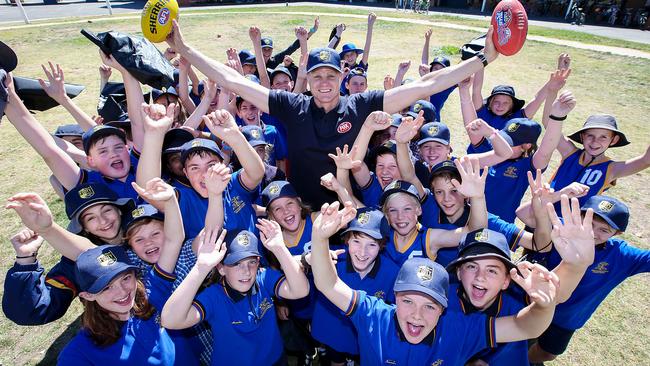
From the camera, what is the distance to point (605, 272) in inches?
127

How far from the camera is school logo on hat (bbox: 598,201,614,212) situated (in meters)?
3.08

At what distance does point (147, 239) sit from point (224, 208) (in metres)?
0.72

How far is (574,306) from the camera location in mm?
3309

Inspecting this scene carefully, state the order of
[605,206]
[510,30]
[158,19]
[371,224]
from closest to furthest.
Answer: [371,224] < [605,206] < [510,30] < [158,19]

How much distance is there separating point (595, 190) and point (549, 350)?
192 centimetres

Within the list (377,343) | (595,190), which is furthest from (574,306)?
(377,343)

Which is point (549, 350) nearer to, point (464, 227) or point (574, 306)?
point (574, 306)

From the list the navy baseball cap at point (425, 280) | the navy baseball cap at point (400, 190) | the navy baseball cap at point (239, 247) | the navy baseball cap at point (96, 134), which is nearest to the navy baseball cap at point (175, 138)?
the navy baseball cap at point (96, 134)

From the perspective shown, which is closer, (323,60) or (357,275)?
(357,275)

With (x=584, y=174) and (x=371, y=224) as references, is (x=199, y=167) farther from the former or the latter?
(x=584, y=174)

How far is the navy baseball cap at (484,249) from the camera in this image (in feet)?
8.56

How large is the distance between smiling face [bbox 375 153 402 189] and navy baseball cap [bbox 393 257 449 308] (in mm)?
1530

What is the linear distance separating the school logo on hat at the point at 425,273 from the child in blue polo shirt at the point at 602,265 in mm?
1592

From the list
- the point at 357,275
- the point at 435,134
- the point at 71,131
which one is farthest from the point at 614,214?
the point at 71,131
